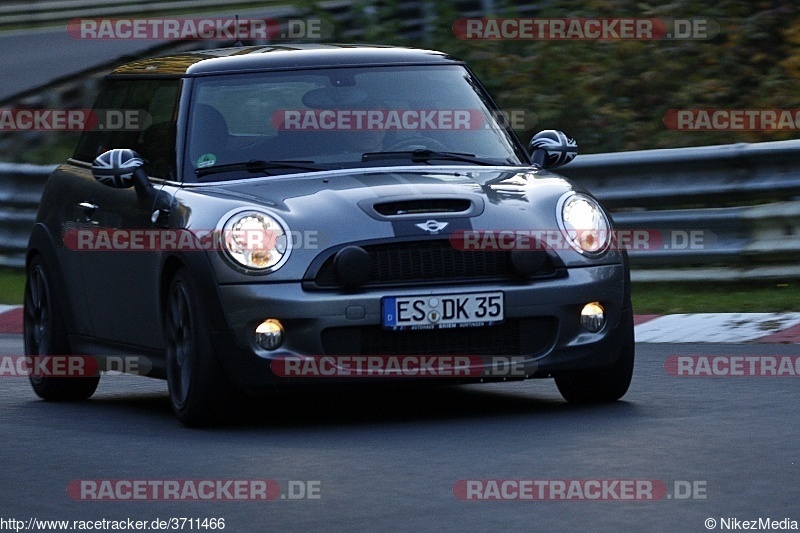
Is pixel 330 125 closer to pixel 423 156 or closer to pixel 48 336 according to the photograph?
pixel 423 156

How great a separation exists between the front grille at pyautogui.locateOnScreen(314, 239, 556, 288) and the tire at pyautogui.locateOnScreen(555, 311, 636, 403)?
22.3 inches

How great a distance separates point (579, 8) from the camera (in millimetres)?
18281

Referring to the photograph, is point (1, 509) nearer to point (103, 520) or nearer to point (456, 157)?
point (103, 520)

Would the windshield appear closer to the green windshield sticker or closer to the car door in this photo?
the green windshield sticker

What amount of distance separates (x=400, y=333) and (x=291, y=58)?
70.1 inches

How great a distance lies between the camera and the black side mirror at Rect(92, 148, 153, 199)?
8406 millimetres

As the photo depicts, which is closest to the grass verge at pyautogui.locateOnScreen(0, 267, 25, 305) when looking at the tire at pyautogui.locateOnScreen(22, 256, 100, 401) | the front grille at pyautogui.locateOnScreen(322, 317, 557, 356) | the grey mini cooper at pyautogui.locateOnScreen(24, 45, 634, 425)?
the tire at pyautogui.locateOnScreen(22, 256, 100, 401)

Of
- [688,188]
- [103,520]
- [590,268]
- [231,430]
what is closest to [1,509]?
[103,520]

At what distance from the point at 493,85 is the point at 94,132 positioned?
7.73 metres

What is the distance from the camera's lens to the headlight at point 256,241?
7.47m

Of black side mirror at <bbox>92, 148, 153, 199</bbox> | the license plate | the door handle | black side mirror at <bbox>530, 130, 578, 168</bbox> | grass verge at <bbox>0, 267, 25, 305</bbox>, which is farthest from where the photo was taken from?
grass verge at <bbox>0, 267, 25, 305</bbox>

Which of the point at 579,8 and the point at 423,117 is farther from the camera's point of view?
the point at 579,8

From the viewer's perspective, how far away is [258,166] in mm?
8188

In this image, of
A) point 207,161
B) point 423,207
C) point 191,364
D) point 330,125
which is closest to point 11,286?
point 207,161
